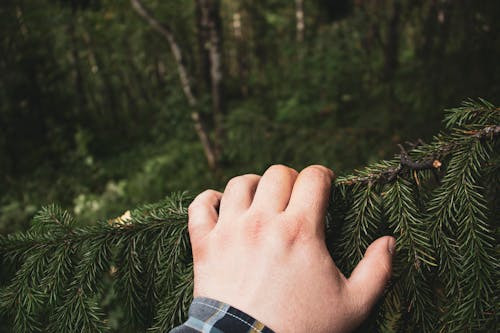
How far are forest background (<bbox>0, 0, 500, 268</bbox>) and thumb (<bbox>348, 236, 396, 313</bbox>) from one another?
7.49 feet

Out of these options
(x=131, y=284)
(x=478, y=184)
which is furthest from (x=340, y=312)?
(x=131, y=284)

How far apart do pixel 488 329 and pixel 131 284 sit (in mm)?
942

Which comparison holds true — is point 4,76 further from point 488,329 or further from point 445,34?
point 488,329

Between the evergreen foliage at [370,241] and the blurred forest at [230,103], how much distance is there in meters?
2.13

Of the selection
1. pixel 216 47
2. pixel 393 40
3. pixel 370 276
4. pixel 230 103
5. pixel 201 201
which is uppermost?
pixel 201 201

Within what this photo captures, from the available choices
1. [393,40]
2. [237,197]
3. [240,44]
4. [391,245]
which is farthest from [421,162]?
[240,44]

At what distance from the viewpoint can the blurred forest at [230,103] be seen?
9.57 ft

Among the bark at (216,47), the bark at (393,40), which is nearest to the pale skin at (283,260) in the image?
the bark at (216,47)

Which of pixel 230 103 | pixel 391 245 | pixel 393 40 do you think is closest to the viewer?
pixel 391 245

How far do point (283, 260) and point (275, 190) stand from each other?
0.20 metres

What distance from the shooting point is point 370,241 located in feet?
3.02

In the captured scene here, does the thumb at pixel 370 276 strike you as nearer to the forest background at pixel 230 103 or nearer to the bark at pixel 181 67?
the forest background at pixel 230 103

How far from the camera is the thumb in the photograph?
755 mm

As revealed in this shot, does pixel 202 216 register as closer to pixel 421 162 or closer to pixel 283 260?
pixel 283 260
